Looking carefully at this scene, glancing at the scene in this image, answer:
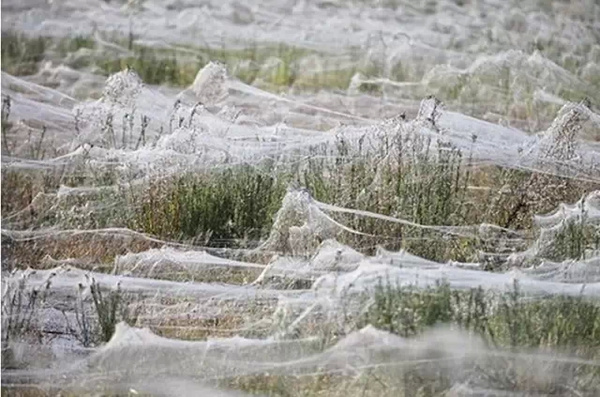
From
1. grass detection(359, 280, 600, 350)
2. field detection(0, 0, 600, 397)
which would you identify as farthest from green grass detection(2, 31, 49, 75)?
grass detection(359, 280, 600, 350)

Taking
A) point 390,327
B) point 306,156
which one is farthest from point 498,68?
point 390,327

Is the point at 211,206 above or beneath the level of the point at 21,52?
beneath

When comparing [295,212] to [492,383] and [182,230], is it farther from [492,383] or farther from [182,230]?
[492,383]

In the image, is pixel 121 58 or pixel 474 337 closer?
pixel 474 337

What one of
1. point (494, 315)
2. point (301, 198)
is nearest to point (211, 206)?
point (301, 198)

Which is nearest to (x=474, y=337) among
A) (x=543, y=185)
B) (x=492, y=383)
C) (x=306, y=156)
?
(x=492, y=383)

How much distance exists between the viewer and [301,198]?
2.64m

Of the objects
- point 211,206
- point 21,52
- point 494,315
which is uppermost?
point 21,52

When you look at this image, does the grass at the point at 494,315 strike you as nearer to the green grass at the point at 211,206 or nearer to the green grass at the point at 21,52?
the green grass at the point at 211,206

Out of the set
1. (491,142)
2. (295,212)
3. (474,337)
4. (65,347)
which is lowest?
(65,347)

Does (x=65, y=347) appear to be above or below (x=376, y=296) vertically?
below

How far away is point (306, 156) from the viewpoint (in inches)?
106

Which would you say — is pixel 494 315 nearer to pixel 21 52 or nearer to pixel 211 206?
pixel 211 206

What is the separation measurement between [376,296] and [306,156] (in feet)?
1.38
